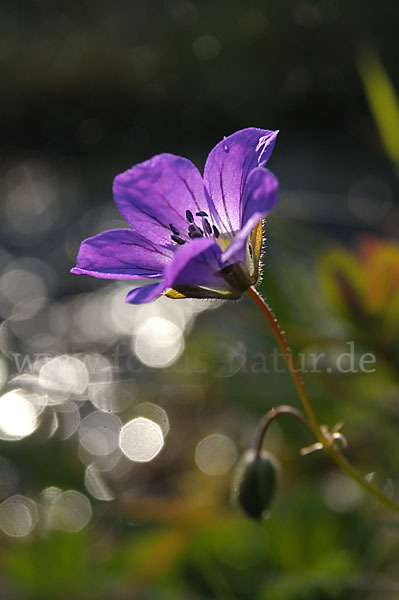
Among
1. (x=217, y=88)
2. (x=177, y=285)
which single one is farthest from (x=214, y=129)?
(x=177, y=285)

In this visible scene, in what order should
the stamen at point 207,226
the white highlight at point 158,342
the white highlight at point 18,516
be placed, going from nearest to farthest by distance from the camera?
the stamen at point 207,226 → the white highlight at point 18,516 → the white highlight at point 158,342

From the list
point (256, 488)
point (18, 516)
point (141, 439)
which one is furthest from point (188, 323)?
point (256, 488)

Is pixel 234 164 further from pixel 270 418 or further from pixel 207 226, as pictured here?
Answer: pixel 270 418

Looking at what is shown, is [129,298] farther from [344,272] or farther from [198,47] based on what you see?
[198,47]

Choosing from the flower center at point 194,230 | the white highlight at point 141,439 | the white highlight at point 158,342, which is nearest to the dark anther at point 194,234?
the flower center at point 194,230

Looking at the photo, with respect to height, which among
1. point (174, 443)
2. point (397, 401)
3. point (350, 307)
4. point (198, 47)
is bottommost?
point (174, 443)

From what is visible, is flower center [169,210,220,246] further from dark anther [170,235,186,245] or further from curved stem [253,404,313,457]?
curved stem [253,404,313,457]

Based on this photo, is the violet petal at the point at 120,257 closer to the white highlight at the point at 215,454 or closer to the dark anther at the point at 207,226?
the dark anther at the point at 207,226
